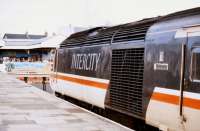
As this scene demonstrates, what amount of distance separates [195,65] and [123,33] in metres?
4.24

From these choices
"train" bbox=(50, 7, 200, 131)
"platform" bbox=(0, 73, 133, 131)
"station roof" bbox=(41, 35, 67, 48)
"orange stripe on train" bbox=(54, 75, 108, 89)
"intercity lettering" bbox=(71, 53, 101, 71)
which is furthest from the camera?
"station roof" bbox=(41, 35, 67, 48)

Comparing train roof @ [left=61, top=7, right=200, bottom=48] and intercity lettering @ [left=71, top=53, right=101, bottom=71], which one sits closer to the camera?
train roof @ [left=61, top=7, right=200, bottom=48]

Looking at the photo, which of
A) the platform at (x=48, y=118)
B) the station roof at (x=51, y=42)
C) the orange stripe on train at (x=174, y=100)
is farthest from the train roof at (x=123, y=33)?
the station roof at (x=51, y=42)

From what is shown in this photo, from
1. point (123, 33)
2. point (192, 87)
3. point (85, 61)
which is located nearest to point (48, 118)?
point (123, 33)

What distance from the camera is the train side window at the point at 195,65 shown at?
341 inches

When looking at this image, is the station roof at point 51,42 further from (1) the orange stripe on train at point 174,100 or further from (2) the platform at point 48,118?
(1) the orange stripe on train at point 174,100

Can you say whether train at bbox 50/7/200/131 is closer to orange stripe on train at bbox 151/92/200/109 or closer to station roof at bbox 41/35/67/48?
orange stripe on train at bbox 151/92/200/109

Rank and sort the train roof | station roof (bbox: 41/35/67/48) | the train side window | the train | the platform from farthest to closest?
station roof (bbox: 41/35/67/48)
the platform
the train roof
the train
the train side window

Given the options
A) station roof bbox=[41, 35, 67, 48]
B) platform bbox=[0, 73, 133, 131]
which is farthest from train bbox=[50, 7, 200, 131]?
station roof bbox=[41, 35, 67, 48]

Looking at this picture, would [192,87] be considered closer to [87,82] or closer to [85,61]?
[87,82]

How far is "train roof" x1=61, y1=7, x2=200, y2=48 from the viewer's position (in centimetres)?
1039

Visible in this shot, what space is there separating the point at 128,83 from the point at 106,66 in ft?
6.19

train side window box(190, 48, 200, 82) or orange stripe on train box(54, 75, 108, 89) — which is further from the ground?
train side window box(190, 48, 200, 82)

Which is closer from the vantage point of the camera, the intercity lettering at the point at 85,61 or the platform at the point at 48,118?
the platform at the point at 48,118
